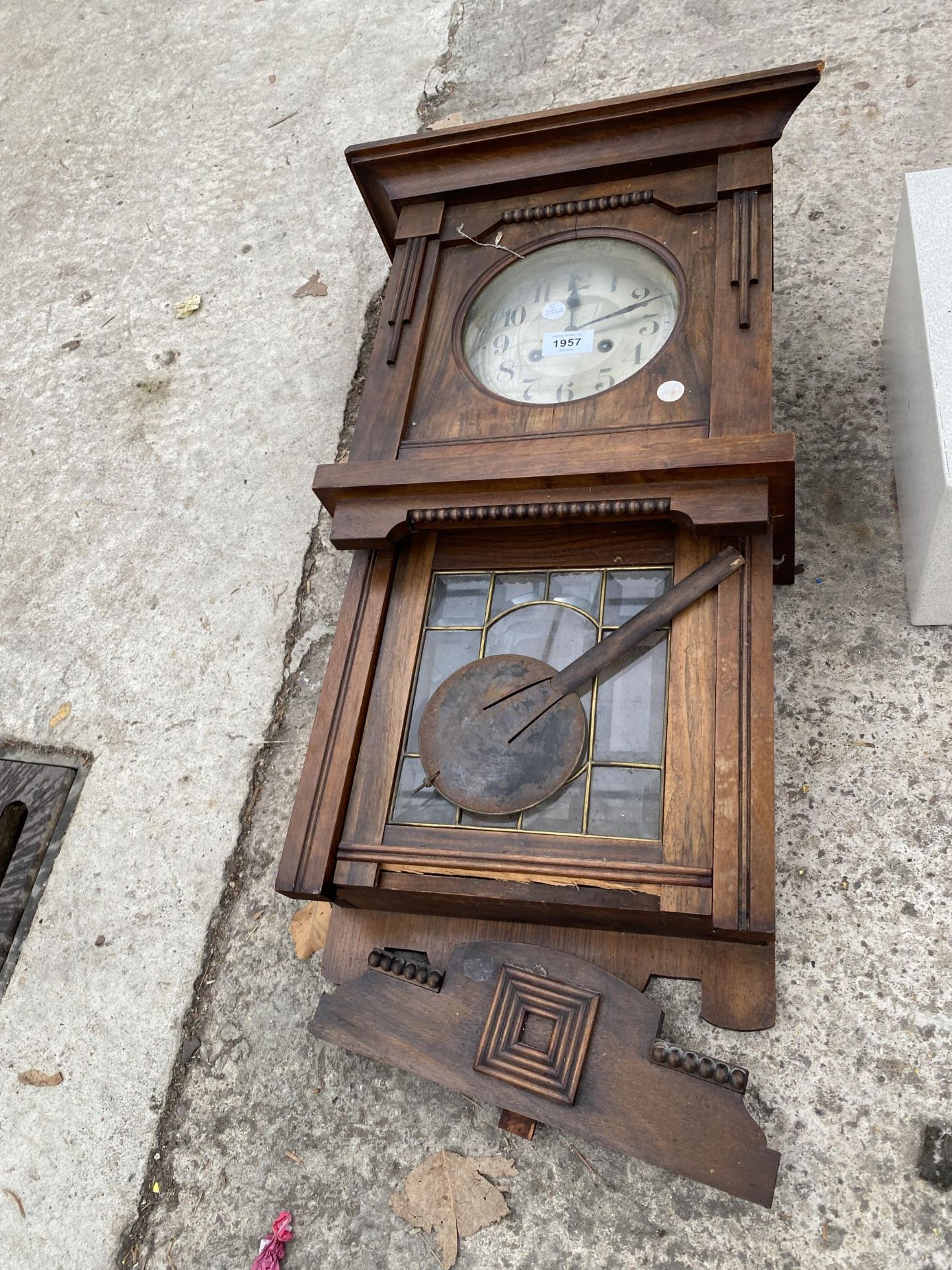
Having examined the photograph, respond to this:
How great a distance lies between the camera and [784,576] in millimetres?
1148

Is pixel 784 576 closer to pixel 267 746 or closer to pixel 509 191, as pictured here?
pixel 509 191

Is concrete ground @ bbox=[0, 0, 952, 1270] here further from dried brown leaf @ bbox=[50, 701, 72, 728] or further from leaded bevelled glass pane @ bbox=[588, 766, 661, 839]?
leaded bevelled glass pane @ bbox=[588, 766, 661, 839]

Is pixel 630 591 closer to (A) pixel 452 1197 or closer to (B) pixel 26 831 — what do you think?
(A) pixel 452 1197

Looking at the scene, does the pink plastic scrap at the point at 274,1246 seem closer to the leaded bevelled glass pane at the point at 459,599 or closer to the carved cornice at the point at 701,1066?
the carved cornice at the point at 701,1066

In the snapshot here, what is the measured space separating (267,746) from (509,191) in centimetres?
85

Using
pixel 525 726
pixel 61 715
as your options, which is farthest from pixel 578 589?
pixel 61 715

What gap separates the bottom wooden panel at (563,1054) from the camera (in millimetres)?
874

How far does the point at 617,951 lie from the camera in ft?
3.17

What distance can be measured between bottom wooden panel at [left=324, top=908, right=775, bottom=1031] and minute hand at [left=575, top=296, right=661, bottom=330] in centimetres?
72

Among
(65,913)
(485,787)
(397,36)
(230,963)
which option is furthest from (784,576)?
(397,36)

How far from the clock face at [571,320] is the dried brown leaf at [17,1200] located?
1172 mm

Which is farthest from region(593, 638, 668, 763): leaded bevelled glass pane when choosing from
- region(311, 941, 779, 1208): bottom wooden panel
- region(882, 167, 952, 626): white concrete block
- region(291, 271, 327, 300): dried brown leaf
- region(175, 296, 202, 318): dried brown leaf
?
region(175, 296, 202, 318): dried brown leaf

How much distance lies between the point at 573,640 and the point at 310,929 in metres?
0.53

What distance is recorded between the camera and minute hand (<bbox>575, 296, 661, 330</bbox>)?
109 cm
